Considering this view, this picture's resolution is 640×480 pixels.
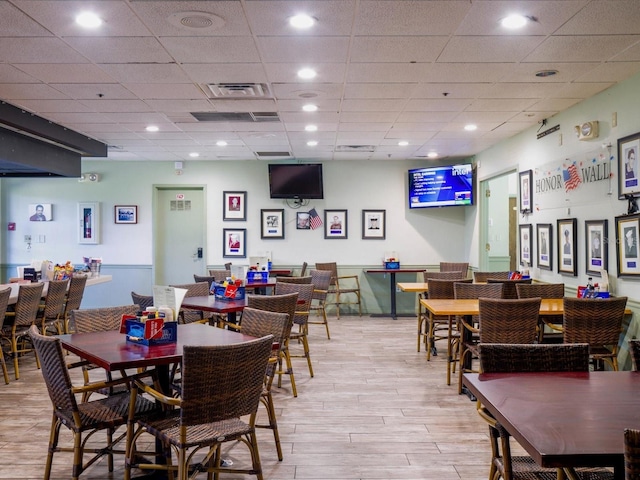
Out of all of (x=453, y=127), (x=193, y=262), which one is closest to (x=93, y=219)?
(x=193, y=262)

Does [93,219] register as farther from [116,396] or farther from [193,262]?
[116,396]

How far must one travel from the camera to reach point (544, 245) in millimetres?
6602

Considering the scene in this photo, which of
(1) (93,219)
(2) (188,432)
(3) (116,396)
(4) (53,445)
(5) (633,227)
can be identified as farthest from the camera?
(1) (93,219)

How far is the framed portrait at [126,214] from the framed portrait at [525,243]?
6.71 meters

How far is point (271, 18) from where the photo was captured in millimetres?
3498

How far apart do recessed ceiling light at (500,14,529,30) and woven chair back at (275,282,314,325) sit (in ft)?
9.65

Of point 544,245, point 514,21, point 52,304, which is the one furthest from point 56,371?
point 544,245

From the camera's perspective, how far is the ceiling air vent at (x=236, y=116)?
Result: 6203 mm

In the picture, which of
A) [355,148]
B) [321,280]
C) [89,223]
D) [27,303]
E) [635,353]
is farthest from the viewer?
[89,223]

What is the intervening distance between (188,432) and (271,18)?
2.59m

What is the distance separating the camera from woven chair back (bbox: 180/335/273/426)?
7.86 feet

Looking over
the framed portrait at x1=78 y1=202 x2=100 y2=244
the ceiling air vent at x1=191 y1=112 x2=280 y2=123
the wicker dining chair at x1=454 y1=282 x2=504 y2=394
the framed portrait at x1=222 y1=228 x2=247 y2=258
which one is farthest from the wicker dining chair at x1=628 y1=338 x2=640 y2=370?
the framed portrait at x1=78 y1=202 x2=100 y2=244

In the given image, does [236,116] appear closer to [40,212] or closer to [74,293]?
[74,293]

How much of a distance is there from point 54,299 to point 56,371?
3664mm
